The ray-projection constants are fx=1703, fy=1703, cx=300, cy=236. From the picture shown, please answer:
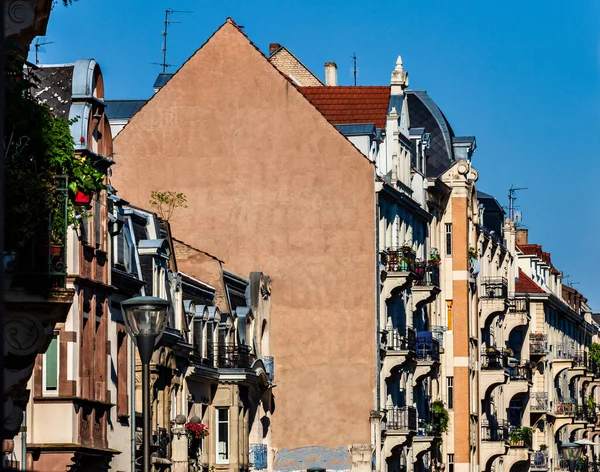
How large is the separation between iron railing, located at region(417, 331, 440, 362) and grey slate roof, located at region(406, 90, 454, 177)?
1348 cm

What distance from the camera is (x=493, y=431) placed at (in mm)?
81625

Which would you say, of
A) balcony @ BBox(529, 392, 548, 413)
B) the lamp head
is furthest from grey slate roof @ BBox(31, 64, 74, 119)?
balcony @ BBox(529, 392, 548, 413)

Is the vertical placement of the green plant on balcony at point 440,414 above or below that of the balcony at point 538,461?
above

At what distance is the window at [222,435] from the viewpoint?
49375mm

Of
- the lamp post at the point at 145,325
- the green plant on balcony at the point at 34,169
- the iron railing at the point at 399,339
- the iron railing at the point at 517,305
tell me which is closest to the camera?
the green plant on balcony at the point at 34,169

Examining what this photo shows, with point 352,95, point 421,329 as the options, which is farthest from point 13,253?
point 421,329

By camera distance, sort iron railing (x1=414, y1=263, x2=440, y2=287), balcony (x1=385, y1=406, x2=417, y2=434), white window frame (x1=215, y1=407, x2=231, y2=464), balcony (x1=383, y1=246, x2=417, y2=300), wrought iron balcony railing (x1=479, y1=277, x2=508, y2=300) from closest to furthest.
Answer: white window frame (x1=215, y1=407, x2=231, y2=464) → balcony (x1=383, y1=246, x2=417, y2=300) → balcony (x1=385, y1=406, x2=417, y2=434) → iron railing (x1=414, y1=263, x2=440, y2=287) → wrought iron balcony railing (x1=479, y1=277, x2=508, y2=300)

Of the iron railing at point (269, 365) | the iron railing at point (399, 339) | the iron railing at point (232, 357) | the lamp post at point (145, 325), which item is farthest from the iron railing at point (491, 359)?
the lamp post at point (145, 325)

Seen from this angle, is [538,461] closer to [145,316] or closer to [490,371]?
[490,371]

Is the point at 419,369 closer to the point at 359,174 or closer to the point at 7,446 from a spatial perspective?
the point at 359,174

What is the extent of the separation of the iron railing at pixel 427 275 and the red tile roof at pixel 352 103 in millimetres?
5932

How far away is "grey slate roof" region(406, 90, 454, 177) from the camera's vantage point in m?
78.7

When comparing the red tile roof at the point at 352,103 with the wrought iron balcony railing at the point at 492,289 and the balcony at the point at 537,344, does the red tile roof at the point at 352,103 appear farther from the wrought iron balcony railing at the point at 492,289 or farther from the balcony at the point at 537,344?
the balcony at the point at 537,344

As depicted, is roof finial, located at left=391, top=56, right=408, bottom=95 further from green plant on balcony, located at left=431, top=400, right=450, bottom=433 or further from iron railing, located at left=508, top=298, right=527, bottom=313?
iron railing, located at left=508, top=298, right=527, bottom=313
